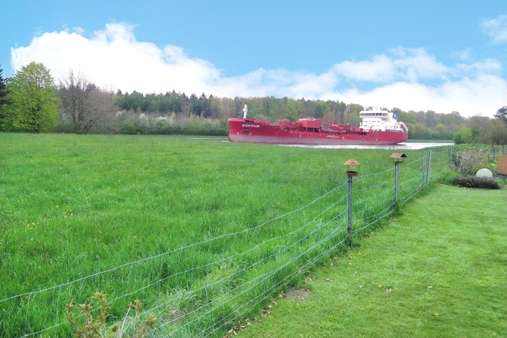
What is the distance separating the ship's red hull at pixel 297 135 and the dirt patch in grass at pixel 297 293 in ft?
138

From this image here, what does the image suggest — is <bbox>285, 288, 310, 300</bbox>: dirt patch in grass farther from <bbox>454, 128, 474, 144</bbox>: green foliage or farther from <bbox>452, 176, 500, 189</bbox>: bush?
<bbox>454, 128, 474, 144</bbox>: green foliage

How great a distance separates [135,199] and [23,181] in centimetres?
400

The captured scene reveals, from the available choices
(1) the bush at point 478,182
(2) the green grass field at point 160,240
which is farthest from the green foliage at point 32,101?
(1) the bush at point 478,182

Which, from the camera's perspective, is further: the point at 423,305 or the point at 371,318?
the point at 423,305

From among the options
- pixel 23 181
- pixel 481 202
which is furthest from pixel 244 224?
pixel 23 181

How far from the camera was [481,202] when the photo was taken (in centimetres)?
→ 946

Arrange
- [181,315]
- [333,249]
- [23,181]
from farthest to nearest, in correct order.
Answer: [23,181] → [333,249] → [181,315]

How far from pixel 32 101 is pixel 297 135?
34.1m

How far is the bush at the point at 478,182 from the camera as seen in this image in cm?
1182

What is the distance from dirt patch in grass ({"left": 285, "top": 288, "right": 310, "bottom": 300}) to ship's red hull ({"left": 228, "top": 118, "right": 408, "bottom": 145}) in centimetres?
4202

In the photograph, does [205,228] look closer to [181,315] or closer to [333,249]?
[333,249]

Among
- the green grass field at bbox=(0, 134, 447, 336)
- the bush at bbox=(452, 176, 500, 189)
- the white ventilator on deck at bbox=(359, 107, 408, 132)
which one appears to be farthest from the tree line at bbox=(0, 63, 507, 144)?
the green grass field at bbox=(0, 134, 447, 336)

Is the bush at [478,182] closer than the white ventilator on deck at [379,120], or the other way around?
the bush at [478,182]

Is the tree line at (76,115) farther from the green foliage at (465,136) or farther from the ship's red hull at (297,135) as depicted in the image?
the ship's red hull at (297,135)
